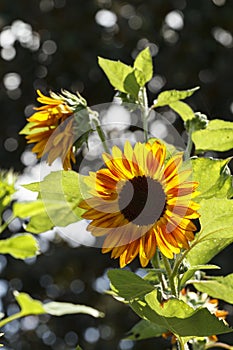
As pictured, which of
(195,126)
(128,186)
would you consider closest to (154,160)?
(128,186)

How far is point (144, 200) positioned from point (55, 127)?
0.11 metres

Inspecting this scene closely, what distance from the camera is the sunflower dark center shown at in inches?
20.4

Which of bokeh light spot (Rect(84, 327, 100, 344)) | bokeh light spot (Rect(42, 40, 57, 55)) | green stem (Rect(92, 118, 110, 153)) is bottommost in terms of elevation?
bokeh light spot (Rect(84, 327, 100, 344))

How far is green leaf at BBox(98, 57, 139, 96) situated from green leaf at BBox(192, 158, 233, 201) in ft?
0.39

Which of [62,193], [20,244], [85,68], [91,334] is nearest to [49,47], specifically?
[85,68]

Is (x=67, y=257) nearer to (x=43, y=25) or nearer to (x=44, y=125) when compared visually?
(x=43, y=25)

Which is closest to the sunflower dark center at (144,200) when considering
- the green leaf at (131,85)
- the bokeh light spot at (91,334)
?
the green leaf at (131,85)

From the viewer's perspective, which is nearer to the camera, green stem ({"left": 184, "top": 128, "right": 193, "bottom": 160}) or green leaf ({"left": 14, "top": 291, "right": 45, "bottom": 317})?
green leaf ({"left": 14, "top": 291, "right": 45, "bottom": 317})

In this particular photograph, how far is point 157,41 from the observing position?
2416 millimetres

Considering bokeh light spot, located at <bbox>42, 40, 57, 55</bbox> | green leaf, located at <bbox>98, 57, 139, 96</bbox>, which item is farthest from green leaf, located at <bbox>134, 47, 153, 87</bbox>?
bokeh light spot, located at <bbox>42, 40, 57, 55</bbox>

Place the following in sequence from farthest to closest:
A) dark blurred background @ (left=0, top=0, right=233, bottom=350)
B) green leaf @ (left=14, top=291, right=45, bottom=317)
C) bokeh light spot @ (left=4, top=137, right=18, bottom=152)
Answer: bokeh light spot @ (left=4, top=137, right=18, bottom=152)
dark blurred background @ (left=0, top=0, right=233, bottom=350)
green leaf @ (left=14, top=291, right=45, bottom=317)

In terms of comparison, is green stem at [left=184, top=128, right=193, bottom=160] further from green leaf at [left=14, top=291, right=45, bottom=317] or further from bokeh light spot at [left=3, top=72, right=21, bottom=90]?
bokeh light spot at [left=3, top=72, right=21, bottom=90]

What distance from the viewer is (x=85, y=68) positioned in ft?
8.01

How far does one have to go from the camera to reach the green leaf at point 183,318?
1.50 ft
